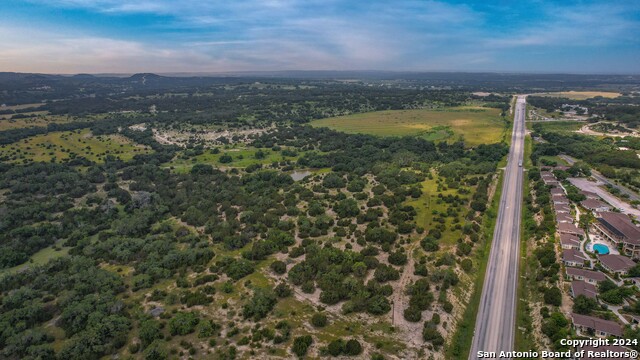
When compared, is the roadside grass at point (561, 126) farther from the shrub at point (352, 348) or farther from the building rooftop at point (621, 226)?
the shrub at point (352, 348)

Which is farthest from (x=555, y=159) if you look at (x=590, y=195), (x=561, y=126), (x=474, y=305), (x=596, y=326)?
(x=596, y=326)

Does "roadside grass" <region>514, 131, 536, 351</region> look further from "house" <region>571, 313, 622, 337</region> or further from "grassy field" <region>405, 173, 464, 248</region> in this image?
"grassy field" <region>405, 173, 464, 248</region>

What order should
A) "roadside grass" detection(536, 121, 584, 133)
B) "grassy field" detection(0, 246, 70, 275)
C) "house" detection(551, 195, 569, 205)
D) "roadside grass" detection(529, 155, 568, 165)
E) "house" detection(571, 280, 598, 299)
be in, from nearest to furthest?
"house" detection(571, 280, 598, 299)
"grassy field" detection(0, 246, 70, 275)
"house" detection(551, 195, 569, 205)
"roadside grass" detection(529, 155, 568, 165)
"roadside grass" detection(536, 121, 584, 133)

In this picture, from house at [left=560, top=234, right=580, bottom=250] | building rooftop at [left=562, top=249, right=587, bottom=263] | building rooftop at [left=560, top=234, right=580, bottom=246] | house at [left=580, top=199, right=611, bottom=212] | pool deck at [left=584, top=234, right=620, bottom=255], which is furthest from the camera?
house at [left=580, top=199, right=611, bottom=212]

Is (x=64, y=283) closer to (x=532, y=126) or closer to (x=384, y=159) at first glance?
(x=384, y=159)

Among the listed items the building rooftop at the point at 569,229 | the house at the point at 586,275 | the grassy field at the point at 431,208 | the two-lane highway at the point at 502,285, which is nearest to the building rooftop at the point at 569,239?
the building rooftop at the point at 569,229

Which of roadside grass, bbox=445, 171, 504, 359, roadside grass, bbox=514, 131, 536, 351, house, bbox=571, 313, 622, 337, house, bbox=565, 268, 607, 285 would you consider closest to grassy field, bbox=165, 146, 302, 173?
roadside grass, bbox=445, 171, 504, 359

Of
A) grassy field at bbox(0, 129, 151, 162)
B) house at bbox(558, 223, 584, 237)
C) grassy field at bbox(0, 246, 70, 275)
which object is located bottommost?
grassy field at bbox(0, 246, 70, 275)

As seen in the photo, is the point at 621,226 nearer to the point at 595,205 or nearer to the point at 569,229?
the point at 569,229
